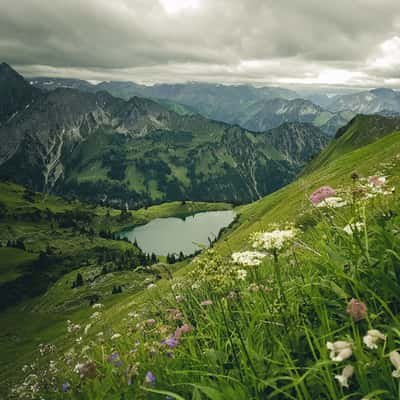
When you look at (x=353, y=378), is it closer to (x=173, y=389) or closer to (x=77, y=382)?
(x=173, y=389)

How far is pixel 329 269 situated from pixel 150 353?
2.97m

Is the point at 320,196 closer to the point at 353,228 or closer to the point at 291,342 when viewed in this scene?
the point at 353,228

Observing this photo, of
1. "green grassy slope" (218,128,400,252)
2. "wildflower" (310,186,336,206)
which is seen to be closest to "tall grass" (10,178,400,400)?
"wildflower" (310,186,336,206)

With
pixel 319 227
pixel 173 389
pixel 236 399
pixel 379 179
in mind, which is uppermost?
pixel 379 179

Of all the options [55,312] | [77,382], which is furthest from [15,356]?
[77,382]

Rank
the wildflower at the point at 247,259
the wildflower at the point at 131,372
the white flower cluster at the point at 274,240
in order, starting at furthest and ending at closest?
the wildflower at the point at 247,259 → the wildflower at the point at 131,372 → the white flower cluster at the point at 274,240

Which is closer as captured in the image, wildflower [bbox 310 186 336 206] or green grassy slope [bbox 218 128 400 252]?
wildflower [bbox 310 186 336 206]

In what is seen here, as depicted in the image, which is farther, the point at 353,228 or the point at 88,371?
the point at 353,228

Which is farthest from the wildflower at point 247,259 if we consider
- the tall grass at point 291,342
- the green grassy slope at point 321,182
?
the green grassy slope at point 321,182

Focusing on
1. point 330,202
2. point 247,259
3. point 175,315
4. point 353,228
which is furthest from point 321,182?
point 247,259

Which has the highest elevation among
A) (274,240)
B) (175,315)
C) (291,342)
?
(274,240)

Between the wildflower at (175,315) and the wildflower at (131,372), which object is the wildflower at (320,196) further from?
the wildflower at (131,372)

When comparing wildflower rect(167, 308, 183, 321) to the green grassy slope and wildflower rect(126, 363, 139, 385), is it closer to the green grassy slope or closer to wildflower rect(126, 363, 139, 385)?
wildflower rect(126, 363, 139, 385)

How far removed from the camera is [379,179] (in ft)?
15.8
